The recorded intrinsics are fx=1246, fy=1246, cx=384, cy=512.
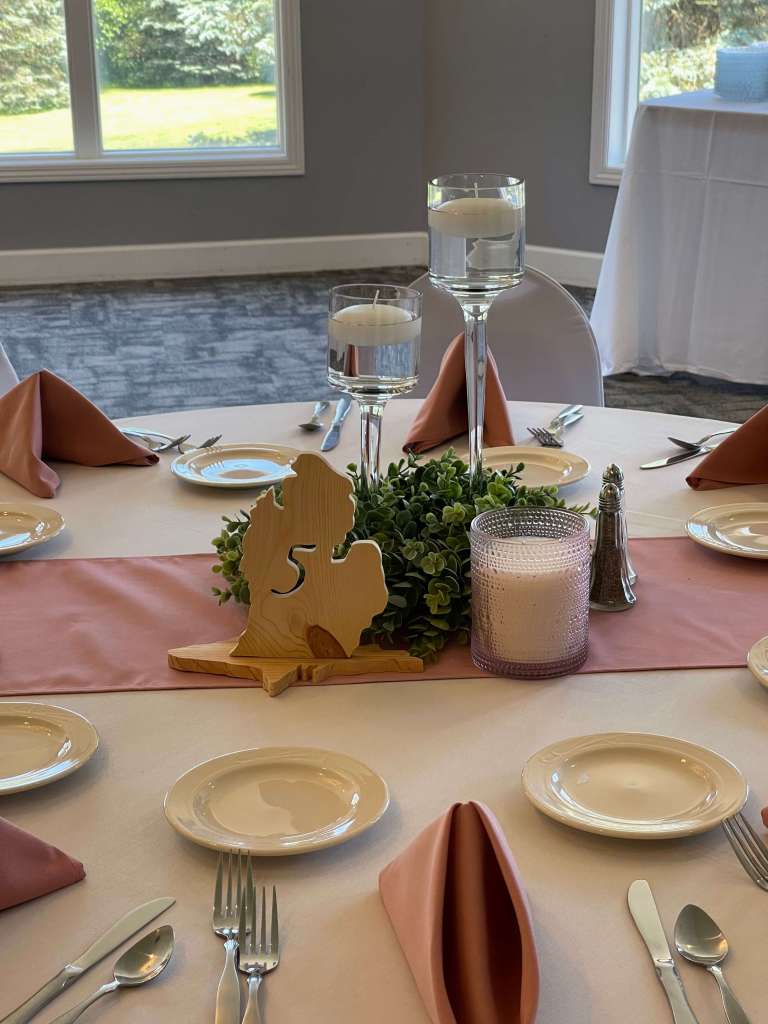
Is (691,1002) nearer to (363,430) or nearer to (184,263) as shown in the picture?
(363,430)

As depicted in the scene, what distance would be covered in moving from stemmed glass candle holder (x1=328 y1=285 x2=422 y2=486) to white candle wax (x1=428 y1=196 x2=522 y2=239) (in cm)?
8

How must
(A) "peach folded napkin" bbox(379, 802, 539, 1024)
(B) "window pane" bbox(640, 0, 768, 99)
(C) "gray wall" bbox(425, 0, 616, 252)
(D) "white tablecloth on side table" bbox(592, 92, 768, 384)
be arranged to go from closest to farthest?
(A) "peach folded napkin" bbox(379, 802, 539, 1024) < (D) "white tablecloth on side table" bbox(592, 92, 768, 384) < (B) "window pane" bbox(640, 0, 768, 99) < (C) "gray wall" bbox(425, 0, 616, 252)

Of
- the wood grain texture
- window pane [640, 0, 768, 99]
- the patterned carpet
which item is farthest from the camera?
window pane [640, 0, 768, 99]

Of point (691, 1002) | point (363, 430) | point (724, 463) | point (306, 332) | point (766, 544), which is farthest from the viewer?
point (306, 332)

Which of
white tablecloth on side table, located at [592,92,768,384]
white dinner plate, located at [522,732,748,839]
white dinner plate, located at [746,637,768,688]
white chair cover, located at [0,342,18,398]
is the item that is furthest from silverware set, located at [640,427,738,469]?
white tablecloth on side table, located at [592,92,768,384]

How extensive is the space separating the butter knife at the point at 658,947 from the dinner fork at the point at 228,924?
0.25m

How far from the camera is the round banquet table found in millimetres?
731

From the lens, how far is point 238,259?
6527 millimetres

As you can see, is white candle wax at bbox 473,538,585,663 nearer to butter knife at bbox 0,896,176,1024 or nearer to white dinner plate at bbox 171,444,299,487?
butter knife at bbox 0,896,176,1024

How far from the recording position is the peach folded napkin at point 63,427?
1694 millimetres

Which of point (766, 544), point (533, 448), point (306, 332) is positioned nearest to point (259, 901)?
point (766, 544)

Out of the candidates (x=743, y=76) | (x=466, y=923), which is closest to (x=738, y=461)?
(x=466, y=923)

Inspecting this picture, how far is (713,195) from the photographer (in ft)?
14.1

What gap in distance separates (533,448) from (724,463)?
0.83 feet
